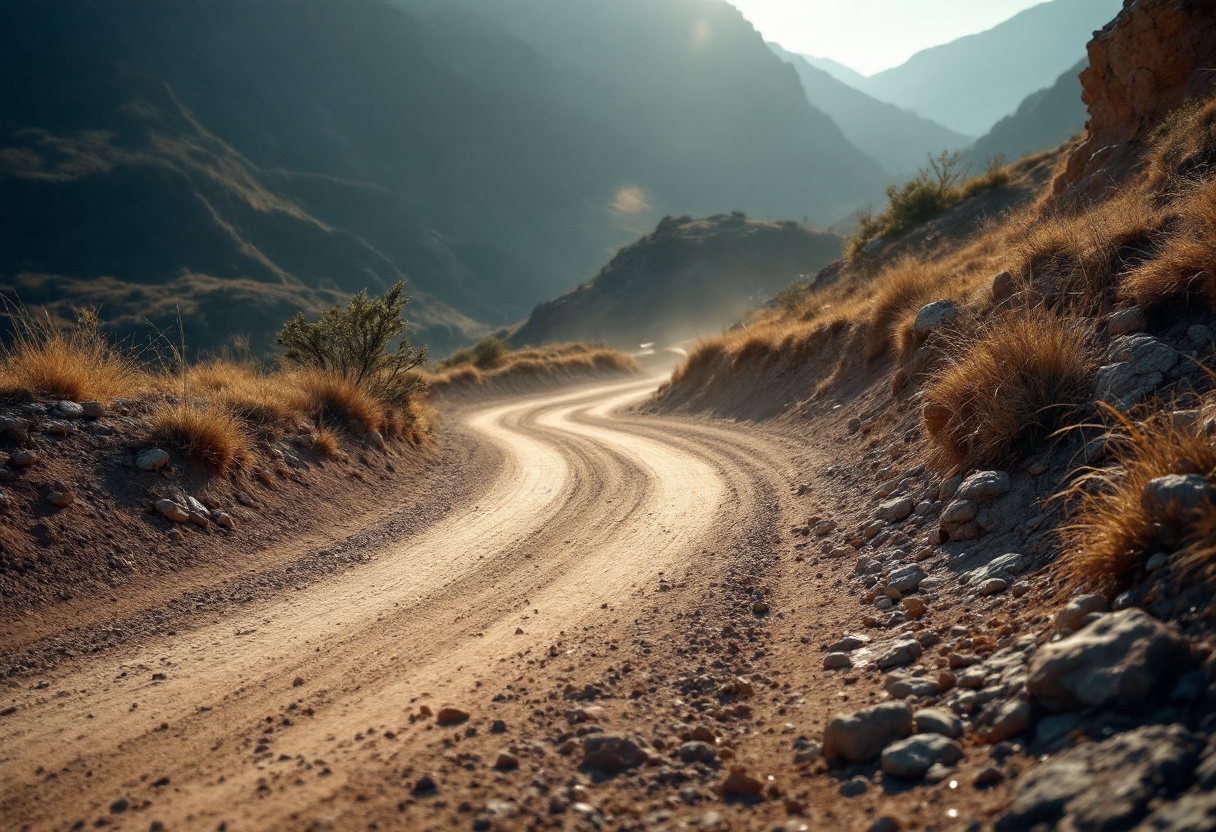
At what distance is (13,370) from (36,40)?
139 meters

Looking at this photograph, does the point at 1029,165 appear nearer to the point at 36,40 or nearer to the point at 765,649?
the point at 765,649

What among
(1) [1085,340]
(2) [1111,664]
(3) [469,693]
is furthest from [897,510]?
(3) [469,693]

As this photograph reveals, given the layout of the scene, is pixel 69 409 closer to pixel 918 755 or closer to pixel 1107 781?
pixel 918 755

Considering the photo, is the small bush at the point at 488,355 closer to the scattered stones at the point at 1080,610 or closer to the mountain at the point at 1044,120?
the scattered stones at the point at 1080,610

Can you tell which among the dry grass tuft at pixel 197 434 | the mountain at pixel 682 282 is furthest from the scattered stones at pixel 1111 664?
the mountain at pixel 682 282

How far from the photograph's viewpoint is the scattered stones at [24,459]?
6.61 meters

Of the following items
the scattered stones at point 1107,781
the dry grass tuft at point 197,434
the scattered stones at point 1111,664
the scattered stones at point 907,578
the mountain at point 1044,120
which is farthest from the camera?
the mountain at point 1044,120

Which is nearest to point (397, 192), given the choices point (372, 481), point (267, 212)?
point (267, 212)

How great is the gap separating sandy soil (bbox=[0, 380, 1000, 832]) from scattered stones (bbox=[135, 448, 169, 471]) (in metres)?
1.89

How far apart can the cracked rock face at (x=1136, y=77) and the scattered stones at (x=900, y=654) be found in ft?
39.8

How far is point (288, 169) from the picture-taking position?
12900 centimetres

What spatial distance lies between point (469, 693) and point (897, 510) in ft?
14.4

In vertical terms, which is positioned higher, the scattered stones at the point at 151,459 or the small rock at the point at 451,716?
the scattered stones at the point at 151,459

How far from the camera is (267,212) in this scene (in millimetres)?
106438
